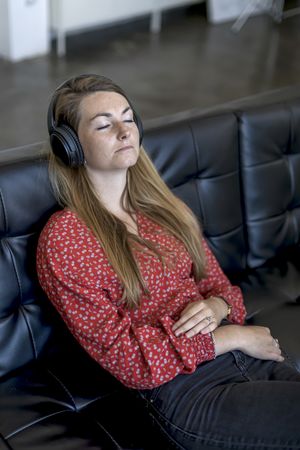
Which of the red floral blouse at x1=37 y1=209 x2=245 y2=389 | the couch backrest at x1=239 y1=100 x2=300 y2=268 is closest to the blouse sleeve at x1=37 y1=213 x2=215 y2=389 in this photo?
the red floral blouse at x1=37 y1=209 x2=245 y2=389

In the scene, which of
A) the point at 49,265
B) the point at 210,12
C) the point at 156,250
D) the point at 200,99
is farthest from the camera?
the point at 210,12

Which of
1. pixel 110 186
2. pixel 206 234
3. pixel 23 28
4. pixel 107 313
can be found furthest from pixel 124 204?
pixel 23 28

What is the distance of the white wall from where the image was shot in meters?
4.42

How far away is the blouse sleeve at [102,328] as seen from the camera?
1.47m

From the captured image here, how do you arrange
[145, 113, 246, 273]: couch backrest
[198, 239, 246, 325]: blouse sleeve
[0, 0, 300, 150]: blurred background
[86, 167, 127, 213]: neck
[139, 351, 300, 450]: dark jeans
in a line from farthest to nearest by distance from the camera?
1. [0, 0, 300, 150]: blurred background
2. [145, 113, 246, 273]: couch backrest
3. [198, 239, 246, 325]: blouse sleeve
4. [86, 167, 127, 213]: neck
5. [139, 351, 300, 450]: dark jeans

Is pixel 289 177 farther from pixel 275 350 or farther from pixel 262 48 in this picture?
pixel 262 48

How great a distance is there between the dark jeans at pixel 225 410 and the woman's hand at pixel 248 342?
0.06 meters

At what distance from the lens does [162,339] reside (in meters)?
1.52

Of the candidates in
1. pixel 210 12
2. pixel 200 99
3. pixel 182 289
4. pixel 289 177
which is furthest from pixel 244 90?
pixel 182 289

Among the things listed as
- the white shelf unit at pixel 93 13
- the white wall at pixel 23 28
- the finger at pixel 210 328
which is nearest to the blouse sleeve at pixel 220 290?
the finger at pixel 210 328

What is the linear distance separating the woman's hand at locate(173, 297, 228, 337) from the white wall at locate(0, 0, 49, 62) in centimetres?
333

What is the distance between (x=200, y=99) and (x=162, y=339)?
9.77ft

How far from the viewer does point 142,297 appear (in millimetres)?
1582

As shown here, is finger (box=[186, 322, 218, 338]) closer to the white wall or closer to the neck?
the neck
